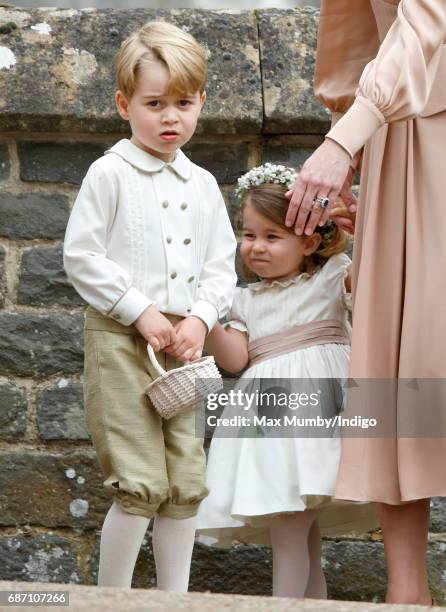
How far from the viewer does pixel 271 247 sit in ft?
12.0

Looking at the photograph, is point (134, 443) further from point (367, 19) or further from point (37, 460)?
point (367, 19)

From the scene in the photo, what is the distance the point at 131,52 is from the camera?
3129 mm

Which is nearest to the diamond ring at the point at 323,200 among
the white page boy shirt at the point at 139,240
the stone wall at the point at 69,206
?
the white page boy shirt at the point at 139,240

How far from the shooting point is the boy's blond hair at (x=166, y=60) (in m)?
3.11

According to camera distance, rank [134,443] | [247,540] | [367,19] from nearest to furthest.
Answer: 1. [134,443]
2. [367,19]
3. [247,540]

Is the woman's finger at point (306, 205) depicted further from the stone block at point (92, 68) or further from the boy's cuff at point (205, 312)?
the stone block at point (92, 68)

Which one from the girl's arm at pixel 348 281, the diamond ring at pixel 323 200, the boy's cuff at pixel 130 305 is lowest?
the boy's cuff at pixel 130 305

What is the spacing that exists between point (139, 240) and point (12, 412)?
1052 millimetres

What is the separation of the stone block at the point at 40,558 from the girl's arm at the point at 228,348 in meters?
0.81

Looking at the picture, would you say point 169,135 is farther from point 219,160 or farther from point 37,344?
point 37,344

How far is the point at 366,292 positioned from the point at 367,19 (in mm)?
812

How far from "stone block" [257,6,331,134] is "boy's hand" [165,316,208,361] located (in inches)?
44.2

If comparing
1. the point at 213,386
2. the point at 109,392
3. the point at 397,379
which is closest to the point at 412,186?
the point at 397,379

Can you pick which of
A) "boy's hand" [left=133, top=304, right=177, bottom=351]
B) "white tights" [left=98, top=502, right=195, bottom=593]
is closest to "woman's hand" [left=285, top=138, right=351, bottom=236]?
"boy's hand" [left=133, top=304, right=177, bottom=351]
